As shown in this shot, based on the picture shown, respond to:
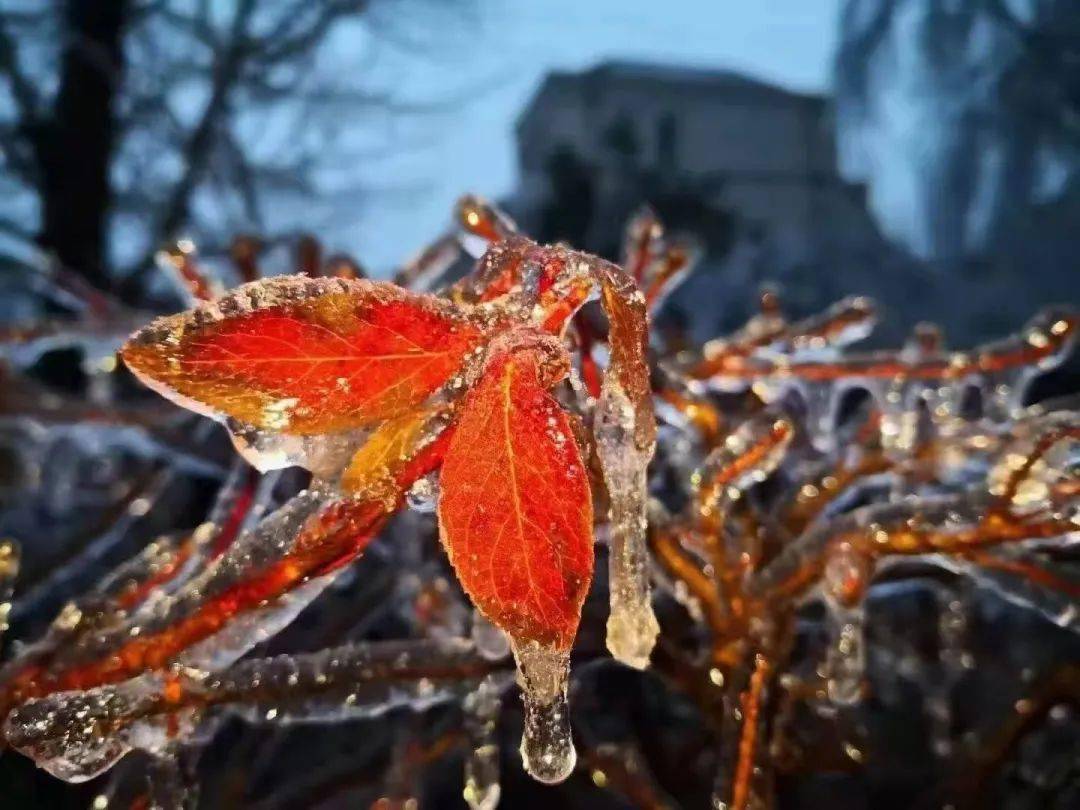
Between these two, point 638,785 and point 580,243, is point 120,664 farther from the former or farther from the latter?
point 580,243

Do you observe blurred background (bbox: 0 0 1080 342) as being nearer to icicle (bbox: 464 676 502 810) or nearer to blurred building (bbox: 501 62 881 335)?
blurred building (bbox: 501 62 881 335)

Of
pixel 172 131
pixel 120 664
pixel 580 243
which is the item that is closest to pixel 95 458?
pixel 172 131

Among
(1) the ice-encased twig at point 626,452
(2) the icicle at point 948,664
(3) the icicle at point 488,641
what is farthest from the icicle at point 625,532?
(2) the icicle at point 948,664

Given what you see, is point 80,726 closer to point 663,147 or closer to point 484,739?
point 484,739

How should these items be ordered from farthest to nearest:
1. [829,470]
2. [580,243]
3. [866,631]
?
1. [580,243]
2. [866,631]
3. [829,470]

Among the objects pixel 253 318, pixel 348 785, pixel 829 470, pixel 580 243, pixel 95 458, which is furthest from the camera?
pixel 580 243

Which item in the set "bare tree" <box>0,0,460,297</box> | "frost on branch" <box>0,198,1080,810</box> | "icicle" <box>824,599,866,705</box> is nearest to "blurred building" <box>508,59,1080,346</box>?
"bare tree" <box>0,0,460,297</box>
